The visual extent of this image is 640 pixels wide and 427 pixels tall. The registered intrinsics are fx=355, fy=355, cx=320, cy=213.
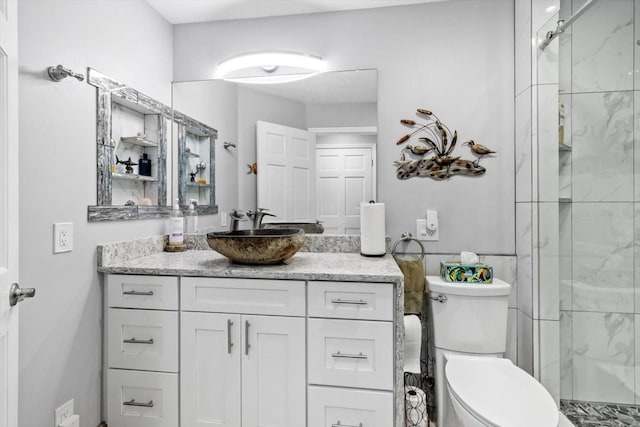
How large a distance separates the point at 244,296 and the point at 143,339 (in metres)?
0.52

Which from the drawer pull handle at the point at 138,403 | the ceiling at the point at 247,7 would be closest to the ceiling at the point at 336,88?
the ceiling at the point at 247,7

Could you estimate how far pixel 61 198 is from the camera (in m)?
1.43

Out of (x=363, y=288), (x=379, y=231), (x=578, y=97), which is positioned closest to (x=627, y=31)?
(x=578, y=97)

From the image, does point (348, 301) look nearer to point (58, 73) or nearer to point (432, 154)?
point (432, 154)

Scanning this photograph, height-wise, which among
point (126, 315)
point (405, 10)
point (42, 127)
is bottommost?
point (126, 315)

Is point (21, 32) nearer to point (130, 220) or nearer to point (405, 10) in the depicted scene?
point (130, 220)

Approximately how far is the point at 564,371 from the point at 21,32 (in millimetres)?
2657

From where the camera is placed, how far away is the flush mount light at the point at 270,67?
2.09 m

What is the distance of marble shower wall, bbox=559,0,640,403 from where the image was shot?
1363 millimetres

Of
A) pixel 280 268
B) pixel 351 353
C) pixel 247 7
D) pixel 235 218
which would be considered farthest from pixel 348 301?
pixel 247 7

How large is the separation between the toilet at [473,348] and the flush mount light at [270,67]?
4.54 ft

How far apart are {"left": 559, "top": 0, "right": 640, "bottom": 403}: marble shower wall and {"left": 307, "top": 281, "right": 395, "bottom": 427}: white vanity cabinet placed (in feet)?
2.96

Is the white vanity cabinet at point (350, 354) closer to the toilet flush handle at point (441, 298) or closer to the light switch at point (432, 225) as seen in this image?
the toilet flush handle at point (441, 298)

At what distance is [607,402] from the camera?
4.89 feet
